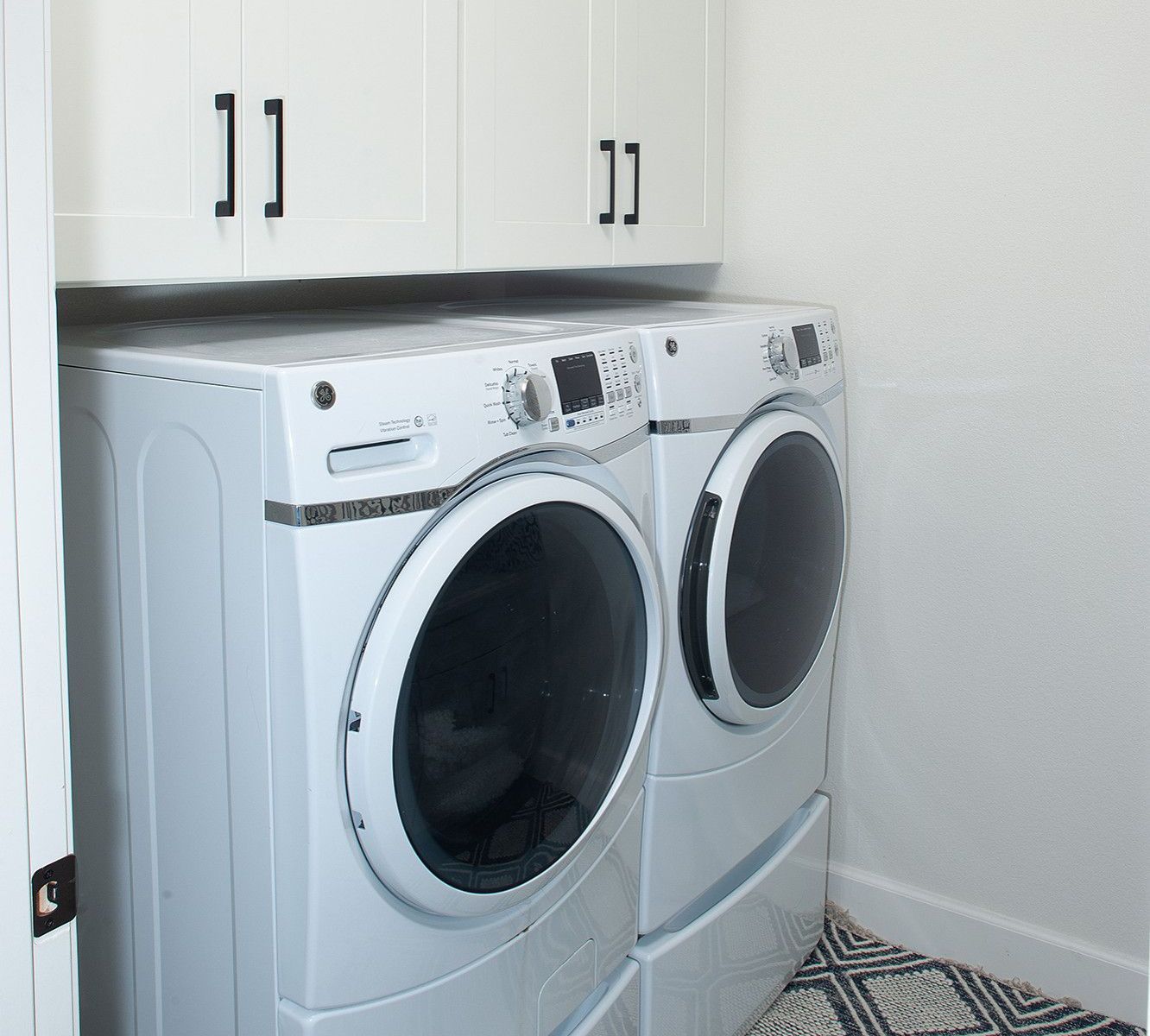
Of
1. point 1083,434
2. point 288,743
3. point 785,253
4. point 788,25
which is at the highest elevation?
point 788,25

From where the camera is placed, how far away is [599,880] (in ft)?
5.06

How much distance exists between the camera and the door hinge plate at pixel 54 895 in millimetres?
974

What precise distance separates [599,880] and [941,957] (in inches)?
38.9

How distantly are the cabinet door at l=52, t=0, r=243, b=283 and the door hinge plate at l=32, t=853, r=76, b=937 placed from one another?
21.5 inches

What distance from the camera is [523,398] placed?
126cm

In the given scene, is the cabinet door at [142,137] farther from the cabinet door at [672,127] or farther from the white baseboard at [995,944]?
the white baseboard at [995,944]

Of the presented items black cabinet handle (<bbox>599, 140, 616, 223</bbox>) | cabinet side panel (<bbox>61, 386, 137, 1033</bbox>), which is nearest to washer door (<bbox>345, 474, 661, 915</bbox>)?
cabinet side panel (<bbox>61, 386, 137, 1033</bbox>)

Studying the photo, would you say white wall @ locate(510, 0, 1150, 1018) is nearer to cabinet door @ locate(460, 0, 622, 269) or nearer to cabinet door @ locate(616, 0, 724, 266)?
cabinet door @ locate(616, 0, 724, 266)

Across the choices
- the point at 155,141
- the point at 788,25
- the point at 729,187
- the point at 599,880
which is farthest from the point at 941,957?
the point at 155,141

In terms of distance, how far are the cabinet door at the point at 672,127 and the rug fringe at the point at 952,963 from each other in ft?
4.24

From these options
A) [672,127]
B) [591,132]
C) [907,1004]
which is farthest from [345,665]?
[907,1004]

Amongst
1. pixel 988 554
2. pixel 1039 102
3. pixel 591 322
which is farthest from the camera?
pixel 988 554

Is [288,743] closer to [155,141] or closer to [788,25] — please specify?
[155,141]

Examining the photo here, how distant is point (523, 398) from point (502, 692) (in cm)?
32
